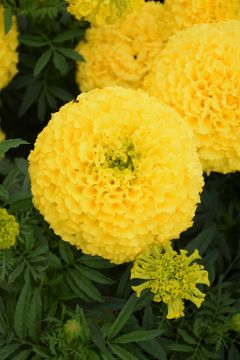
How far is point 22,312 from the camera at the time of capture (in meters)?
1.52

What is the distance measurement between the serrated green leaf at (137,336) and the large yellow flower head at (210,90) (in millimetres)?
565

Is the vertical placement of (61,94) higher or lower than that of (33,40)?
lower

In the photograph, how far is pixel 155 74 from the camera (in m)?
1.88

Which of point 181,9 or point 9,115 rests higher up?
point 181,9

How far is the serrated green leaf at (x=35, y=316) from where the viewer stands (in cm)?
151

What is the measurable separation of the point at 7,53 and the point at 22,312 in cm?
103

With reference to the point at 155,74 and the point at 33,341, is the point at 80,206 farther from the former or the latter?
the point at 155,74

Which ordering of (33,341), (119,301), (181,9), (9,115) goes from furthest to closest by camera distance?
1. (9,115)
2. (181,9)
3. (119,301)
4. (33,341)

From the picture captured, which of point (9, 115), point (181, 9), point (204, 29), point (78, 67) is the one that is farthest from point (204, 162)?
point (9, 115)

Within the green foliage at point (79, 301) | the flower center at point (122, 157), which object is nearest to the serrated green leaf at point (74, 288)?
the green foliage at point (79, 301)

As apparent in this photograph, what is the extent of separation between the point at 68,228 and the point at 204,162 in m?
0.53

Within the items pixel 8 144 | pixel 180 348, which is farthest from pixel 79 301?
pixel 8 144

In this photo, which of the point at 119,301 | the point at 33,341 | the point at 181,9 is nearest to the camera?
the point at 33,341

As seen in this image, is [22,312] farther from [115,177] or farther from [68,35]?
[68,35]
